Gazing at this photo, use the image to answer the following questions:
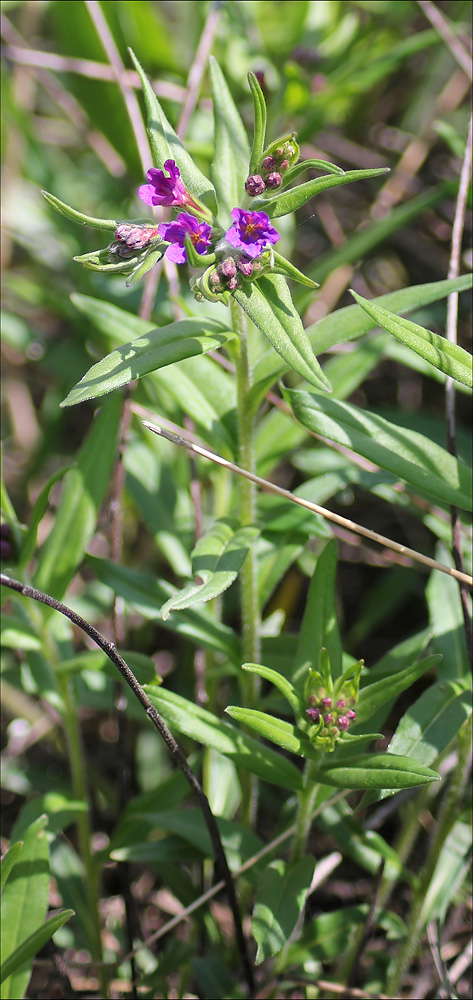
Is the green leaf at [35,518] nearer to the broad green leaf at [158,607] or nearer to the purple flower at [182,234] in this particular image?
the broad green leaf at [158,607]

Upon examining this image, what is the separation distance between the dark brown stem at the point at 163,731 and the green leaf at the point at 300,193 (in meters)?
1.08

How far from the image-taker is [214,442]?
110 inches

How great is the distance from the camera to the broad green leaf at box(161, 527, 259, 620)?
2021mm

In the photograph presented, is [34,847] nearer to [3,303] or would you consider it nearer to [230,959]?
[230,959]

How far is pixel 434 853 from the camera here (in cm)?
260

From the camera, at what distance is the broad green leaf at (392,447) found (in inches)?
93.2

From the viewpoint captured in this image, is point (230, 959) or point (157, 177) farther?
point (230, 959)

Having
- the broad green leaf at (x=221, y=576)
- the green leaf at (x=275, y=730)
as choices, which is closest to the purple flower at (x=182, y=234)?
the broad green leaf at (x=221, y=576)

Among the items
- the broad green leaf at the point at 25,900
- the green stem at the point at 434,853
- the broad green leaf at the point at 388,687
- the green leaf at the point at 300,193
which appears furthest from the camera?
the green stem at the point at 434,853

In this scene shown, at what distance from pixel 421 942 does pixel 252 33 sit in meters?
4.38

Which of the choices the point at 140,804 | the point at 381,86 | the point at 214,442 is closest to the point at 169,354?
the point at 214,442

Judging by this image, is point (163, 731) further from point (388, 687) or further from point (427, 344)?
point (427, 344)

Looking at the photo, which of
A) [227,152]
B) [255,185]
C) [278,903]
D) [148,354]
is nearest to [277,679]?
[278,903]

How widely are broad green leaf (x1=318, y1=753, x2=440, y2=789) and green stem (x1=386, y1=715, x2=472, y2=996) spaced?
1.59ft
